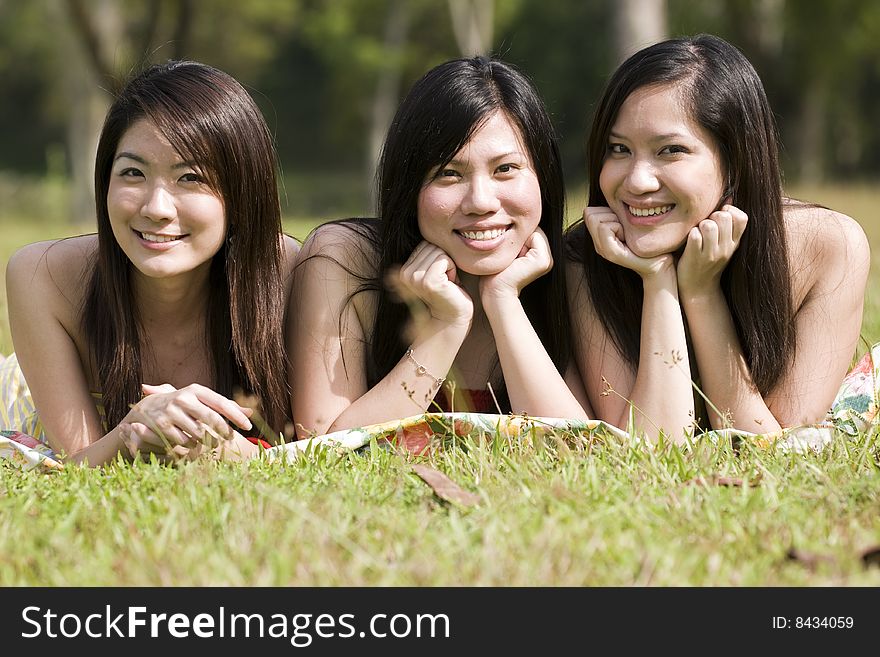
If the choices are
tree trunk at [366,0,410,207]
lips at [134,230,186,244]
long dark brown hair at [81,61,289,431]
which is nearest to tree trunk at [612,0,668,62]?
long dark brown hair at [81,61,289,431]

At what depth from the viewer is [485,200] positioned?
3.61 m

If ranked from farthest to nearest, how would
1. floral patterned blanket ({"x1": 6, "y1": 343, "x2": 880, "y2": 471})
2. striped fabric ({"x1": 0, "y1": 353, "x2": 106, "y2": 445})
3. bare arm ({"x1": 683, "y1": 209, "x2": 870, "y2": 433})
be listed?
striped fabric ({"x1": 0, "y1": 353, "x2": 106, "y2": 445})
bare arm ({"x1": 683, "y1": 209, "x2": 870, "y2": 433})
floral patterned blanket ({"x1": 6, "y1": 343, "x2": 880, "y2": 471})

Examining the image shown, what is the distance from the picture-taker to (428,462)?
323 cm

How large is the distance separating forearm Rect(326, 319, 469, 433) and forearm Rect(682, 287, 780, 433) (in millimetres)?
815

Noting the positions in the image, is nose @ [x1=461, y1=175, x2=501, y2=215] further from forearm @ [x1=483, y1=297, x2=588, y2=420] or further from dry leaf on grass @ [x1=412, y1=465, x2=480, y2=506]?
dry leaf on grass @ [x1=412, y1=465, x2=480, y2=506]

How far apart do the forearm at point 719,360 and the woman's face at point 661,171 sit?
0.25m

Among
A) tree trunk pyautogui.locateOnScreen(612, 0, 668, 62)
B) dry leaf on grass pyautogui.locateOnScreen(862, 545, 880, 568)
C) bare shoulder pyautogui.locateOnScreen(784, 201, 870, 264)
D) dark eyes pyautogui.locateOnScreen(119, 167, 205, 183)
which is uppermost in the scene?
tree trunk pyautogui.locateOnScreen(612, 0, 668, 62)

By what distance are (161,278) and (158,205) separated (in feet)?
1.22

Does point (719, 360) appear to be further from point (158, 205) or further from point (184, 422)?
point (158, 205)

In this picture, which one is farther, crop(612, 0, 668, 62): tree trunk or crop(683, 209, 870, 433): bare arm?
crop(612, 0, 668, 62): tree trunk

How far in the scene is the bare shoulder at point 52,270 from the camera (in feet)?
12.3

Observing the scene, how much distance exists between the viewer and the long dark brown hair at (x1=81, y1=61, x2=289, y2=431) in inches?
140

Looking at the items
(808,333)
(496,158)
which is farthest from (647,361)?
(496,158)

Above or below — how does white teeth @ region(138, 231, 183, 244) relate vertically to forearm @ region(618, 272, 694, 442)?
above
